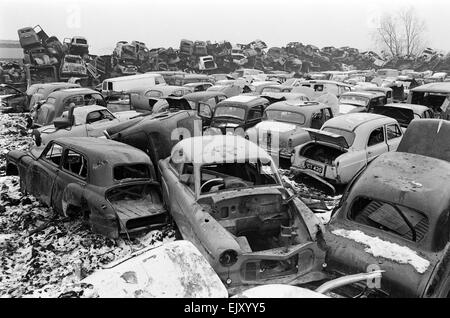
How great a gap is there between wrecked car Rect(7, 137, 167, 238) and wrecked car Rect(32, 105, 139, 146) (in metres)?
2.82

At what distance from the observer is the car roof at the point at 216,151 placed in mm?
5363

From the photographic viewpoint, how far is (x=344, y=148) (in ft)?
25.2

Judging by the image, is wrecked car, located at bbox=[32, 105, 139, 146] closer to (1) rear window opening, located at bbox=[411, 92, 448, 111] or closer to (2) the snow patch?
(2) the snow patch

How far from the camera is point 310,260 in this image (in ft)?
14.5

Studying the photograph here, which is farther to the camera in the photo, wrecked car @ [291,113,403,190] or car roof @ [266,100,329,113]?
car roof @ [266,100,329,113]

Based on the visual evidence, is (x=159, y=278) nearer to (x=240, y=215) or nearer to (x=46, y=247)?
(x=240, y=215)

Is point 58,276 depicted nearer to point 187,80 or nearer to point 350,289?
point 350,289

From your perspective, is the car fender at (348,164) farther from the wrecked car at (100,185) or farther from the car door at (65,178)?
the car door at (65,178)

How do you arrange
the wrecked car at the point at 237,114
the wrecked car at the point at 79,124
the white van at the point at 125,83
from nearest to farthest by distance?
the wrecked car at the point at 79,124 < the wrecked car at the point at 237,114 < the white van at the point at 125,83

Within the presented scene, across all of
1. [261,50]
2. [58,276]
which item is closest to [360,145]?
[58,276]

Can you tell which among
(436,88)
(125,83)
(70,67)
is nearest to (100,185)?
(436,88)

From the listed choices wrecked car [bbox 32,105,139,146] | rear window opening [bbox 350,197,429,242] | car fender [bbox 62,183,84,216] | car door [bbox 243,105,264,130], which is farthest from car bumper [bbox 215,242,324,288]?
wrecked car [bbox 32,105,139,146]

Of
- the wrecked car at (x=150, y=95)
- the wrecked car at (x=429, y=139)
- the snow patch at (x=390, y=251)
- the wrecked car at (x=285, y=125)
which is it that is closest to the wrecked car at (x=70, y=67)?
the wrecked car at (x=150, y=95)

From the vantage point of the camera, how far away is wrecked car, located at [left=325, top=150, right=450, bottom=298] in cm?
382
